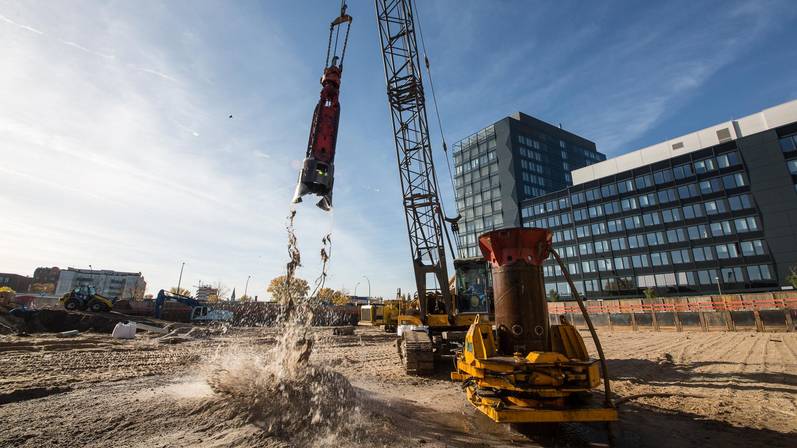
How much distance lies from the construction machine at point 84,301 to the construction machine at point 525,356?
1360 inches

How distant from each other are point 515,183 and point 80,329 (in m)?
72.2

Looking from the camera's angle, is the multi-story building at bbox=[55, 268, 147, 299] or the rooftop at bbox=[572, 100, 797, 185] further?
the multi-story building at bbox=[55, 268, 147, 299]

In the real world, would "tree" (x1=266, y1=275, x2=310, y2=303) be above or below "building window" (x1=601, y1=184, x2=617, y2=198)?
below

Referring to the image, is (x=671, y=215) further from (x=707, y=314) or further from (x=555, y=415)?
(x=555, y=415)

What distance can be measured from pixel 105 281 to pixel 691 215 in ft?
542

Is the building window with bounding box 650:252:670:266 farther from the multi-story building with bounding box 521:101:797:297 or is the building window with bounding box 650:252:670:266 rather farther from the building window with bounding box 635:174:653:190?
the building window with bounding box 635:174:653:190

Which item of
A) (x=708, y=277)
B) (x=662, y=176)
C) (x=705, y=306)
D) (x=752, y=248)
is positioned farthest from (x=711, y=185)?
(x=705, y=306)

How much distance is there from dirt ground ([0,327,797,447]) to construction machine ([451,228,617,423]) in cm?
65

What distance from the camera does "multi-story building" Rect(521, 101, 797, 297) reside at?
4491cm

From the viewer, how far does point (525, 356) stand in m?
5.59

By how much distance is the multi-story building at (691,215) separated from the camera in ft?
147

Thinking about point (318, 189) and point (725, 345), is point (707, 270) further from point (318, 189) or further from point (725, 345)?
point (318, 189)

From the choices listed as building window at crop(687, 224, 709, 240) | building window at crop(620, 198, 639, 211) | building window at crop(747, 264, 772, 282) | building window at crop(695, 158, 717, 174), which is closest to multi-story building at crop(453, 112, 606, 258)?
building window at crop(620, 198, 639, 211)

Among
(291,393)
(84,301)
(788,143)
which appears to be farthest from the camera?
(788,143)
